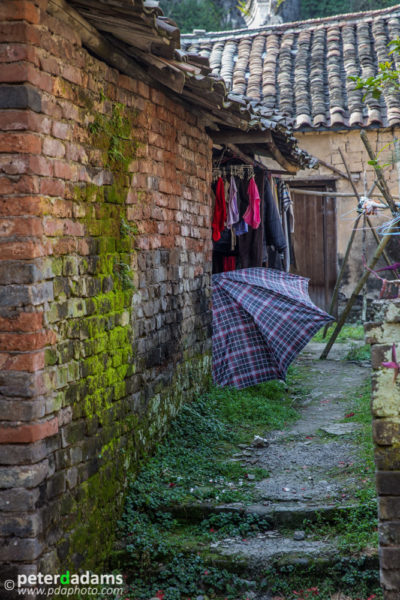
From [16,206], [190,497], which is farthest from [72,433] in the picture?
[190,497]

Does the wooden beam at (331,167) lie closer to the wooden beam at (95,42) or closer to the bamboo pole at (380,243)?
the bamboo pole at (380,243)

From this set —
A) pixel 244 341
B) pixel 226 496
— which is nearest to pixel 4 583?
pixel 226 496

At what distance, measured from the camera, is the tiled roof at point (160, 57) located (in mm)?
3352

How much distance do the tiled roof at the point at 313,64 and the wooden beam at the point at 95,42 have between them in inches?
283

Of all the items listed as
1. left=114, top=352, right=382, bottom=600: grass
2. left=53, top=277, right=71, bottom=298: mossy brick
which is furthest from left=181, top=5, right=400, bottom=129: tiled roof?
left=53, top=277, right=71, bottom=298: mossy brick

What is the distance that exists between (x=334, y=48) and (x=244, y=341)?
867cm

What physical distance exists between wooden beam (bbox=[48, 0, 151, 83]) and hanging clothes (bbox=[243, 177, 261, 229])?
119 inches

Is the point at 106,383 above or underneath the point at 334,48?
underneath

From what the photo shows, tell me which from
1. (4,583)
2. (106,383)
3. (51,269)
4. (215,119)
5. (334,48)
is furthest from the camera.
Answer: (334,48)

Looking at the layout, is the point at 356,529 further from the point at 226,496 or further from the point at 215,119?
the point at 215,119

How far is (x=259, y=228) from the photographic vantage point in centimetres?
771

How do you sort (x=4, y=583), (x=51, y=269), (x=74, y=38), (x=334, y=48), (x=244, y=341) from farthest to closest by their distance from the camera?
(x=334, y=48), (x=244, y=341), (x=74, y=38), (x=51, y=269), (x=4, y=583)

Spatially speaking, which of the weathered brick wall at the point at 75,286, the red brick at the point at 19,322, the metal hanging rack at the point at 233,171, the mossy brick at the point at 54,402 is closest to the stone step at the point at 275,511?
the weathered brick wall at the point at 75,286

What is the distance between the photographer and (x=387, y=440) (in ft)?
9.53
